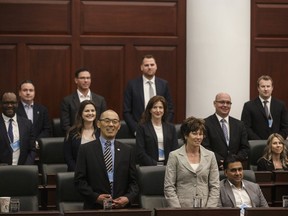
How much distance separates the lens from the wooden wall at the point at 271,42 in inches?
398

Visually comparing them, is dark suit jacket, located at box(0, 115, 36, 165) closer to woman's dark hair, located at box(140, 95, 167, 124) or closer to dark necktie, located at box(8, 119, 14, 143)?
dark necktie, located at box(8, 119, 14, 143)

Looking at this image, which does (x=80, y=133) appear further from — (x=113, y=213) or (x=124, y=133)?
(x=113, y=213)

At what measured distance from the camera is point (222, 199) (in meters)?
6.76

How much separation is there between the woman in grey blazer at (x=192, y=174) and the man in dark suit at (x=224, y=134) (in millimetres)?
1274

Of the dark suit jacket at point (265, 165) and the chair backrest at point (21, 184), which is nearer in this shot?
the chair backrest at point (21, 184)

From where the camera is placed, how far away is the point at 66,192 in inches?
267

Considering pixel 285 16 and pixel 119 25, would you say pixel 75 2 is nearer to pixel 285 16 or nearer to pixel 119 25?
pixel 119 25

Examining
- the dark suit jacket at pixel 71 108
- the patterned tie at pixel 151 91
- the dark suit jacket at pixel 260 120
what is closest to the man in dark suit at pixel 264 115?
Answer: the dark suit jacket at pixel 260 120

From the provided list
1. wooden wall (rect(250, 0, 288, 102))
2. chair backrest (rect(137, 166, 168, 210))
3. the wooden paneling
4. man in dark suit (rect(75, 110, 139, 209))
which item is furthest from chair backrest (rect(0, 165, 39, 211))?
wooden wall (rect(250, 0, 288, 102))

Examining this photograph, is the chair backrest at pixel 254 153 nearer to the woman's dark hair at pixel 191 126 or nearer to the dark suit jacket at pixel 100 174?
the woman's dark hair at pixel 191 126

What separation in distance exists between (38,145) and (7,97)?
54 cm

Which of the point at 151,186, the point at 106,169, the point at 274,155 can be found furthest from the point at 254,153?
the point at 106,169

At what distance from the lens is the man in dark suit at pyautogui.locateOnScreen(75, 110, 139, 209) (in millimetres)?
6445

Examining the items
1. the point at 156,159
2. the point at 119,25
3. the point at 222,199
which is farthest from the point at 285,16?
the point at 222,199
